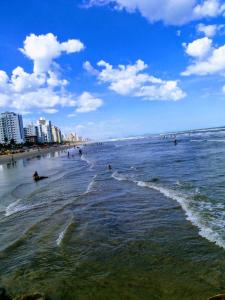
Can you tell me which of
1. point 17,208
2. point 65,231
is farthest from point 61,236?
point 17,208

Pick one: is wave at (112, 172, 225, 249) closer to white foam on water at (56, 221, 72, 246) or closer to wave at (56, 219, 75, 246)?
wave at (56, 219, 75, 246)

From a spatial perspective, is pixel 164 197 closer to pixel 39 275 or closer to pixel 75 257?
pixel 75 257

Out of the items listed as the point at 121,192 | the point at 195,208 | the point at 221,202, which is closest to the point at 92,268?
the point at 195,208

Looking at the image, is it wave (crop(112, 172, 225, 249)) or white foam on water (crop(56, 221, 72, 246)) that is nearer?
wave (crop(112, 172, 225, 249))

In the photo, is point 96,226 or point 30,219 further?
point 30,219

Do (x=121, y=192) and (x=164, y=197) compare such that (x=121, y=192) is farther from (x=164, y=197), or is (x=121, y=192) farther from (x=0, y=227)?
(x=0, y=227)

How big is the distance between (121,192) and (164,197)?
160 inches

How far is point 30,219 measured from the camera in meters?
16.3

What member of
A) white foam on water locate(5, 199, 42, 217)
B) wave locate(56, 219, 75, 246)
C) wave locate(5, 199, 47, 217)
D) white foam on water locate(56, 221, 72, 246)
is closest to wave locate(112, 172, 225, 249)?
wave locate(56, 219, 75, 246)

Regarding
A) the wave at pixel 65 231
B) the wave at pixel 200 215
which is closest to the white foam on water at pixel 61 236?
the wave at pixel 65 231

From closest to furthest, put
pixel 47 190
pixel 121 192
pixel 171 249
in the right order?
pixel 171 249 < pixel 121 192 < pixel 47 190

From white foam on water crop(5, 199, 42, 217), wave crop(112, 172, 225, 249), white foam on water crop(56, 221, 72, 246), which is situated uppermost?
wave crop(112, 172, 225, 249)

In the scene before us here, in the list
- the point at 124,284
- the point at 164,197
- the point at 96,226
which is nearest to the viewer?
the point at 124,284

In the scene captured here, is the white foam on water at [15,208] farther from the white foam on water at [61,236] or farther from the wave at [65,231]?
the white foam on water at [61,236]
